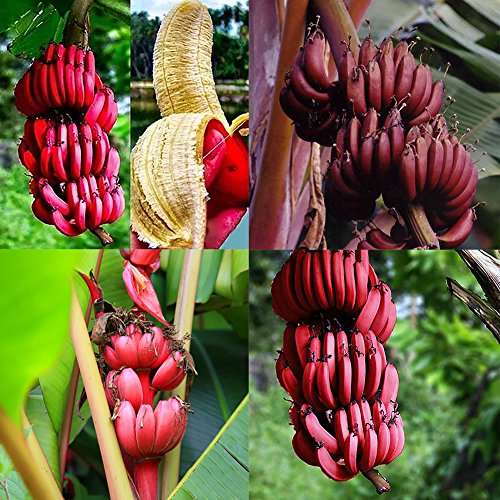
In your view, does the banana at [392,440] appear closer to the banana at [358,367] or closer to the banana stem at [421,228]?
the banana at [358,367]

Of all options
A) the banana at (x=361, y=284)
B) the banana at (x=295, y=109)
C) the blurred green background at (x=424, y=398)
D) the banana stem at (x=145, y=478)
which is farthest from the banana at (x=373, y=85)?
the blurred green background at (x=424, y=398)

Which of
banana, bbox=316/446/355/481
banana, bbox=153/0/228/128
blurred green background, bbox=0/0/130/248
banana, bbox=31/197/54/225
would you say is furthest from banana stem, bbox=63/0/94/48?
banana, bbox=316/446/355/481

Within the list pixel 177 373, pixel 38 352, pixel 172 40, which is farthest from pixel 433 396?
pixel 38 352

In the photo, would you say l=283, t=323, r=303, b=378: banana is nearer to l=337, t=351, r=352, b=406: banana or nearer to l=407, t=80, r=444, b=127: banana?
l=337, t=351, r=352, b=406: banana

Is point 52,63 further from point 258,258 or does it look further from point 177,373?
point 258,258

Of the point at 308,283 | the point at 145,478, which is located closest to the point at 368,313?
the point at 308,283

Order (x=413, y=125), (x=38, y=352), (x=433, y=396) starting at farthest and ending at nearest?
1. (x=433, y=396)
2. (x=413, y=125)
3. (x=38, y=352)

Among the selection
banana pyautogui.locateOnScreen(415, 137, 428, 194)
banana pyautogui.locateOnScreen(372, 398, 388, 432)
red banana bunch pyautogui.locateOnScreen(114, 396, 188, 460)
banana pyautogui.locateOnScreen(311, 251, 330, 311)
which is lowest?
red banana bunch pyautogui.locateOnScreen(114, 396, 188, 460)

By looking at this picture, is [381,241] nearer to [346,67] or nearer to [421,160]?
[421,160]
